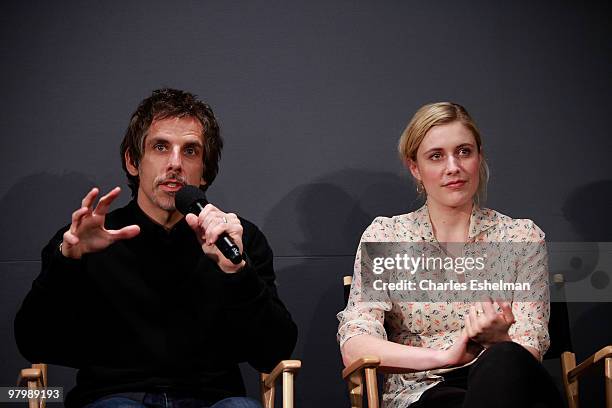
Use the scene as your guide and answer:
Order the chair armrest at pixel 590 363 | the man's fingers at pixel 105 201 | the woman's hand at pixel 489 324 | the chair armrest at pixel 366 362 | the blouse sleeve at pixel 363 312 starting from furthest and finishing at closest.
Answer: the blouse sleeve at pixel 363 312
the chair armrest at pixel 590 363
the chair armrest at pixel 366 362
the woman's hand at pixel 489 324
the man's fingers at pixel 105 201

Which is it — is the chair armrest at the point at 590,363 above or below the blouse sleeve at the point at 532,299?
A: below

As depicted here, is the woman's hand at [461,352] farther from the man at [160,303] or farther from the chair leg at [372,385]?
the man at [160,303]

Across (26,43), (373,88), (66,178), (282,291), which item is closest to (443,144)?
(373,88)

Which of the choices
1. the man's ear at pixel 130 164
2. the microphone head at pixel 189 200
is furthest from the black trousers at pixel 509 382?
the man's ear at pixel 130 164

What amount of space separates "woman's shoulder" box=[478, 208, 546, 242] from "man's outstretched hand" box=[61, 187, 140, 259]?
1.25 m

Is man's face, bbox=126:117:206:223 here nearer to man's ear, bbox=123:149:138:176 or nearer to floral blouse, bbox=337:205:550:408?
man's ear, bbox=123:149:138:176

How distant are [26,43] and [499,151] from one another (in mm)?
2022

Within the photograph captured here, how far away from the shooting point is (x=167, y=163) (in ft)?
8.41

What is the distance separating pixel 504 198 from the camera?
341cm

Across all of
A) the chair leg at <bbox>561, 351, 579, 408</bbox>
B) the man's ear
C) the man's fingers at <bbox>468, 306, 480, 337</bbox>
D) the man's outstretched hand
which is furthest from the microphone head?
the chair leg at <bbox>561, 351, 579, 408</bbox>

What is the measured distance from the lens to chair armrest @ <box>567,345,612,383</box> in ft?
8.00

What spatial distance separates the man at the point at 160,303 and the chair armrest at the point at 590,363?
950 mm

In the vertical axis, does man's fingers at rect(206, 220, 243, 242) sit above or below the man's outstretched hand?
below

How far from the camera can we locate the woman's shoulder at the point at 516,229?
8.80 ft
